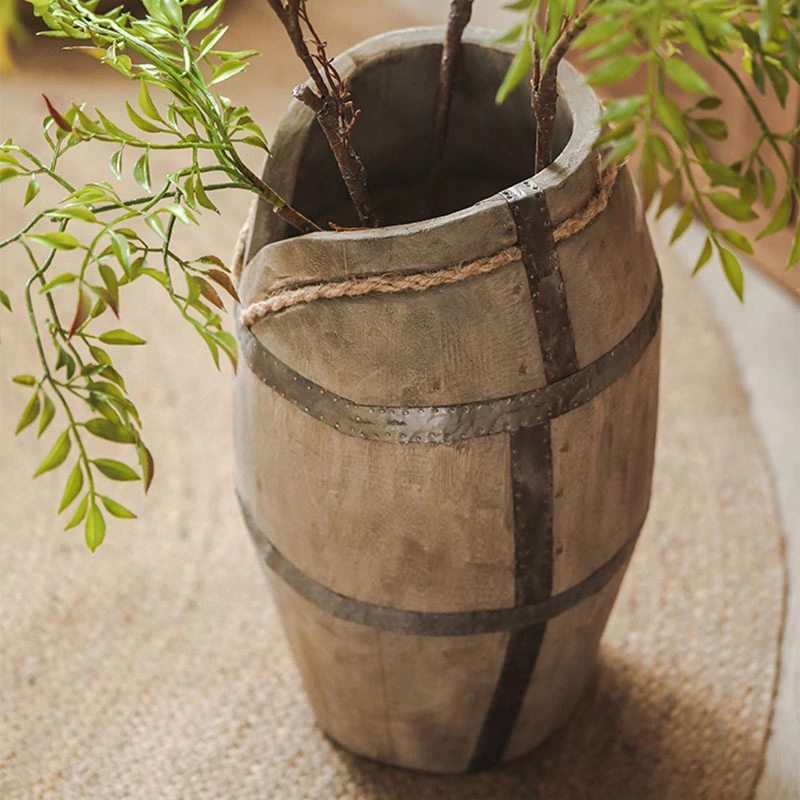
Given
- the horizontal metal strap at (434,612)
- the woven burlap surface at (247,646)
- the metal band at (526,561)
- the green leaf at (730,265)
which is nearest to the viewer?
the green leaf at (730,265)

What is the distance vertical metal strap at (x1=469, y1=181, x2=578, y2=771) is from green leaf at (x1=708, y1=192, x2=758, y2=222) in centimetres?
18

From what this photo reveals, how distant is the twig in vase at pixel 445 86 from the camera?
86 cm

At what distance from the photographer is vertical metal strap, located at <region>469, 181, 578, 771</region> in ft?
2.49

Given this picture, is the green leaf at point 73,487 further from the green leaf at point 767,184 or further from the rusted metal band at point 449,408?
the green leaf at point 767,184

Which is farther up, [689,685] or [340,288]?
[340,288]

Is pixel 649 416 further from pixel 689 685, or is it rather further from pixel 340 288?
pixel 689 685

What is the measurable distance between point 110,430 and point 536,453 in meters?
0.33

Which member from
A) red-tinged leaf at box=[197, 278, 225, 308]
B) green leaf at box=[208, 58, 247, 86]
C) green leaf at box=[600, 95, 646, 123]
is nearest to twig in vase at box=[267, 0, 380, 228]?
green leaf at box=[208, 58, 247, 86]

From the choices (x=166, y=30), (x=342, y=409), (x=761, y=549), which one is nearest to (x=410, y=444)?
(x=342, y=409)

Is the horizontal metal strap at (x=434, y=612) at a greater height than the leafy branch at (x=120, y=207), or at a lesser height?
lesser

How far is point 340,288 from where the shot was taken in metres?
0.77

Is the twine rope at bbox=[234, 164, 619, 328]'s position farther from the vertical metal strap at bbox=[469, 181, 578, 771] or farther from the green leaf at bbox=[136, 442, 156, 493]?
the green leaf at bbox=[136, 442, 156, 493]

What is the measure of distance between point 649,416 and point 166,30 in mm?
511

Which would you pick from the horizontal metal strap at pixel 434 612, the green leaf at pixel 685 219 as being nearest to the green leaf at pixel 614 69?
the green leaf at pixel 685 219
